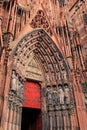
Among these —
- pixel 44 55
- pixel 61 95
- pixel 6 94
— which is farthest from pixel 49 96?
pixel 6 94

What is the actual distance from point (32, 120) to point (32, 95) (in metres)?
Answer: 1.44

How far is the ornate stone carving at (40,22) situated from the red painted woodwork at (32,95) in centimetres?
333

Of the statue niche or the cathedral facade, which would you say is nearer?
the cathedral facade

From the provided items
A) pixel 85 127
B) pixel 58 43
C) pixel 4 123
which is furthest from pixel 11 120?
pixel 58 43

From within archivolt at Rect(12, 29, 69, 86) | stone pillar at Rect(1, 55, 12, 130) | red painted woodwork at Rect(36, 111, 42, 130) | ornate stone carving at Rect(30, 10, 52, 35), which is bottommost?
red painted woodwork at Rect(36, 111, 42, 130)

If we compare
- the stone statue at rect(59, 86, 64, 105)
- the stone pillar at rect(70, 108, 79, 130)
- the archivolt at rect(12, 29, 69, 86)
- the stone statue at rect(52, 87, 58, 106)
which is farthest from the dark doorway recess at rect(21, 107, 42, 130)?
the archivolt at rect(12, 29, 69, 86)

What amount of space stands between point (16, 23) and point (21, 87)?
3563mm

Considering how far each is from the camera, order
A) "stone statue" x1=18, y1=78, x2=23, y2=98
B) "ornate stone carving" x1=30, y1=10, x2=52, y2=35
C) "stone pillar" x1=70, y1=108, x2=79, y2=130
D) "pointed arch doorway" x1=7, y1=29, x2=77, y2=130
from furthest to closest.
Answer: "ornate stone carving" x1=30, y1=10, x2=52, y2=35 < "pointed arch doorway" x1=7, y1=29, x2=77, y2=130 < "stone statue" x1=18, y1=78, x2=23, y2=98 < "stone pillar" x1=70, y1=108, x2=79, y2=130

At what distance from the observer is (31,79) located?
8.54 m

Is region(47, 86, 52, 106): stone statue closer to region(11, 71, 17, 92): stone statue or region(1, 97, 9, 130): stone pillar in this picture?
region(11, 71, 17, 92): stone statue

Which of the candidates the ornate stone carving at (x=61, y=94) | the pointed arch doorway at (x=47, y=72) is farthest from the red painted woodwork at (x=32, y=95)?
the ornate stone carving at (x=61, y=94)

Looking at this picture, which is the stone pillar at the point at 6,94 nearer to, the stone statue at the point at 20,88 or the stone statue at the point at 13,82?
the stone statue at the point at 13,82

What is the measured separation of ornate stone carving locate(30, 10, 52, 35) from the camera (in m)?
9.53

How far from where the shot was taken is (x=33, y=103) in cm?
812
